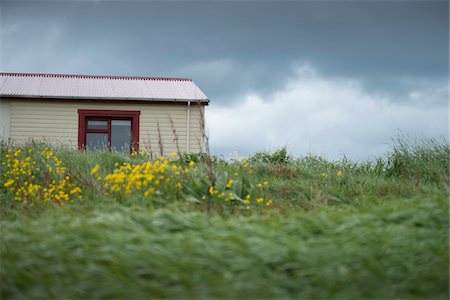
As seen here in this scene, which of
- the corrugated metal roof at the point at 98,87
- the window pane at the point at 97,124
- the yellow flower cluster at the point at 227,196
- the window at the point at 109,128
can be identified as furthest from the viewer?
the window pane at the point at 97,124

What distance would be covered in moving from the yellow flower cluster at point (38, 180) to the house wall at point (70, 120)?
6.62 metres

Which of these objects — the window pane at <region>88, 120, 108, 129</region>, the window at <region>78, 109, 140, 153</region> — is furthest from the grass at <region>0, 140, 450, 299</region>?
the window pane at <region>88, 120, 108, 129</region>

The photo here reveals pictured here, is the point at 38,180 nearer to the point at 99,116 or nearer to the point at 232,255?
the point at 232,255

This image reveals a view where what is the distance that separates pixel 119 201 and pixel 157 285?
354 cm

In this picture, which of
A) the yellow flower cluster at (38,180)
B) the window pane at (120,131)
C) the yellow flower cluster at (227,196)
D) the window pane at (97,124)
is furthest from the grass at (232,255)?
the window pane at (97,124)

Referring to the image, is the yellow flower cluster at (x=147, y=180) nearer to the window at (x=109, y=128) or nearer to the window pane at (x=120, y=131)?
the window at (x=109, y=128)

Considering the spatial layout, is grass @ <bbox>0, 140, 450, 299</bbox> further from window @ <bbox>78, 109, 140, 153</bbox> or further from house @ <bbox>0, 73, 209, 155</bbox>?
window @ <bbox>78, 109, 140, 153</bbox>

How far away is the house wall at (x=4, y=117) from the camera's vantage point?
1683 centimetres

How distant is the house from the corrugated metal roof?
36 millimetres

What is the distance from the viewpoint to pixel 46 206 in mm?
7047

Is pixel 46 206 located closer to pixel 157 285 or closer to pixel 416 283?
pixel 157 285

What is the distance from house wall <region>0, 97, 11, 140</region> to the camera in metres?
16.8

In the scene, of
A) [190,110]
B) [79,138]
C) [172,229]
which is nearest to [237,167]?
[172,229]

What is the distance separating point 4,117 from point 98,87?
141 inches
